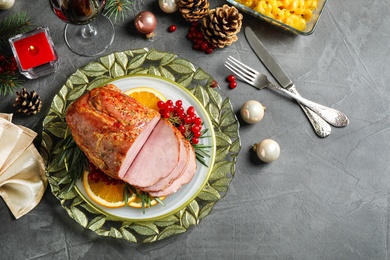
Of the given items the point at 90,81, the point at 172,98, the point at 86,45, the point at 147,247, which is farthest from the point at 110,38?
the point at 147,247

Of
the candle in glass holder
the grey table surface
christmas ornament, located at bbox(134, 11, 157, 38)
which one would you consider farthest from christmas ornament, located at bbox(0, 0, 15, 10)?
christmas ornament, located at bbox(134, 11, 157, 38)

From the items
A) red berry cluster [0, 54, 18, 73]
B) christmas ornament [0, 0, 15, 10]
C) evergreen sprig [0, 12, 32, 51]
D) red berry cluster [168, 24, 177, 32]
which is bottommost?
red berry cluster [0, 54, 18, 73]

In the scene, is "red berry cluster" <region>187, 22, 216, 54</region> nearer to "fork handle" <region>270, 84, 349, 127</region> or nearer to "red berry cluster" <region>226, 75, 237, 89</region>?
"red berry cluster" <region>226, 75, 237, 89</region>

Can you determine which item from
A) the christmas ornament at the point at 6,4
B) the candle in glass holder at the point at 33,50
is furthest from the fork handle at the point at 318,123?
the christmas ornament at the point at 6,4

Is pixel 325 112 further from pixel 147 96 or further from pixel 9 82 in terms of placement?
pixel 9 82

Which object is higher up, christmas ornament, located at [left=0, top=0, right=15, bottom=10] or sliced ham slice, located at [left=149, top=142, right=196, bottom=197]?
christmas ornament, located at [left=0, top=0, right=15, bottom=10]

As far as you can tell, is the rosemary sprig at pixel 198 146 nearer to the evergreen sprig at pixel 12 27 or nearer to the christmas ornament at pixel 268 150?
the christmas ornament at pixel 268 150
